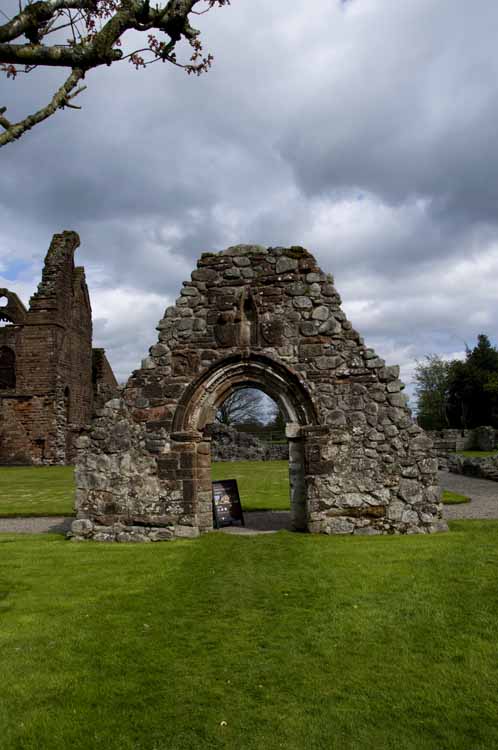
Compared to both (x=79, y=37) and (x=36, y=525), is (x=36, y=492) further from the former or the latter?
(x=79, y=37)

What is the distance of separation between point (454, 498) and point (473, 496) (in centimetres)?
114

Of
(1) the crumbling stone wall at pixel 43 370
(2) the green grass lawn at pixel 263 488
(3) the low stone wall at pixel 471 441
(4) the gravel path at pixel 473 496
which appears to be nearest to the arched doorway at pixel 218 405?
(4) the gravel path at pixel 473 496

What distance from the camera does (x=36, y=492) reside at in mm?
18797

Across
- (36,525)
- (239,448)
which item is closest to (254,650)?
(36,525)

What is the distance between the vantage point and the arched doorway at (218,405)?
10.3 metres

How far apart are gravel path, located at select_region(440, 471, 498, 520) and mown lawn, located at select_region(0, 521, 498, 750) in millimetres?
3998

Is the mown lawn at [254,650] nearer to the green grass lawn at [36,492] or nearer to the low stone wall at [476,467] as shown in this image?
the green grass lawn at [36,492]

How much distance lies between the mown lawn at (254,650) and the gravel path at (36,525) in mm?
3034

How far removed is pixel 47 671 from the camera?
502 centimetres

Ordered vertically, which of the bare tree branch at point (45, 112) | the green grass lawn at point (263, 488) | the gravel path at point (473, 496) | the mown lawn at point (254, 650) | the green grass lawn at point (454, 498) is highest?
the bare tree branch at point (45, 112)

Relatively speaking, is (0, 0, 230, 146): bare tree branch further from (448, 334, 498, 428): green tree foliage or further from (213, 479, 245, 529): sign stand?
(448, 334, 498, 428): green tree foliage

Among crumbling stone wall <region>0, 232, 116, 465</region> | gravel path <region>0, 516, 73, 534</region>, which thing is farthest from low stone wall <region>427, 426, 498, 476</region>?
gravel path <region>0, 516, 73, 534</region>

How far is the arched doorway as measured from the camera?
33.7ft

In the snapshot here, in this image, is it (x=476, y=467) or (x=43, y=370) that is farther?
(x=43, y=370)
